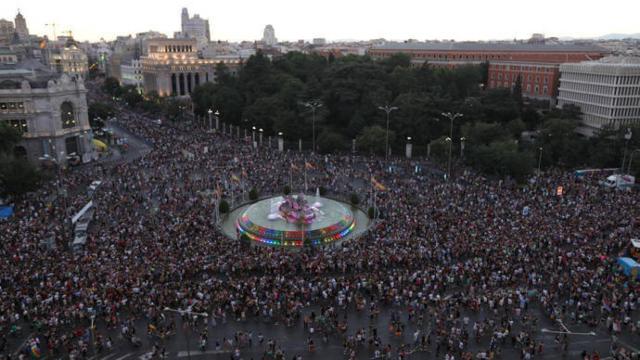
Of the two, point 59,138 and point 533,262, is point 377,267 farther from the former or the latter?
point 59,138

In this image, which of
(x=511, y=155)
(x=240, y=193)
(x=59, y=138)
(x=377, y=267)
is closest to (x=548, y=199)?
(x=511, y=155)

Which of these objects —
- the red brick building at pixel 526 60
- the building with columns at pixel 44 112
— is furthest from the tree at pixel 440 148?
the building with columns at pixel 44 112

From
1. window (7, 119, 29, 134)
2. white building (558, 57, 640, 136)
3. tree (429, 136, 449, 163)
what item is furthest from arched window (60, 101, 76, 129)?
white building (558, 57, 640, 136)

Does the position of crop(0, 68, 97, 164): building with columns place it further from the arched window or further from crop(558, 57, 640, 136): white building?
crop(558, 57, 640, 136): white building

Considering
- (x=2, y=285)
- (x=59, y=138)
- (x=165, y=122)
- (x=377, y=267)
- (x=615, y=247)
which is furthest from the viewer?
(x=165, y=122)

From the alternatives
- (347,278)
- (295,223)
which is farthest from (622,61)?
(347,278)
